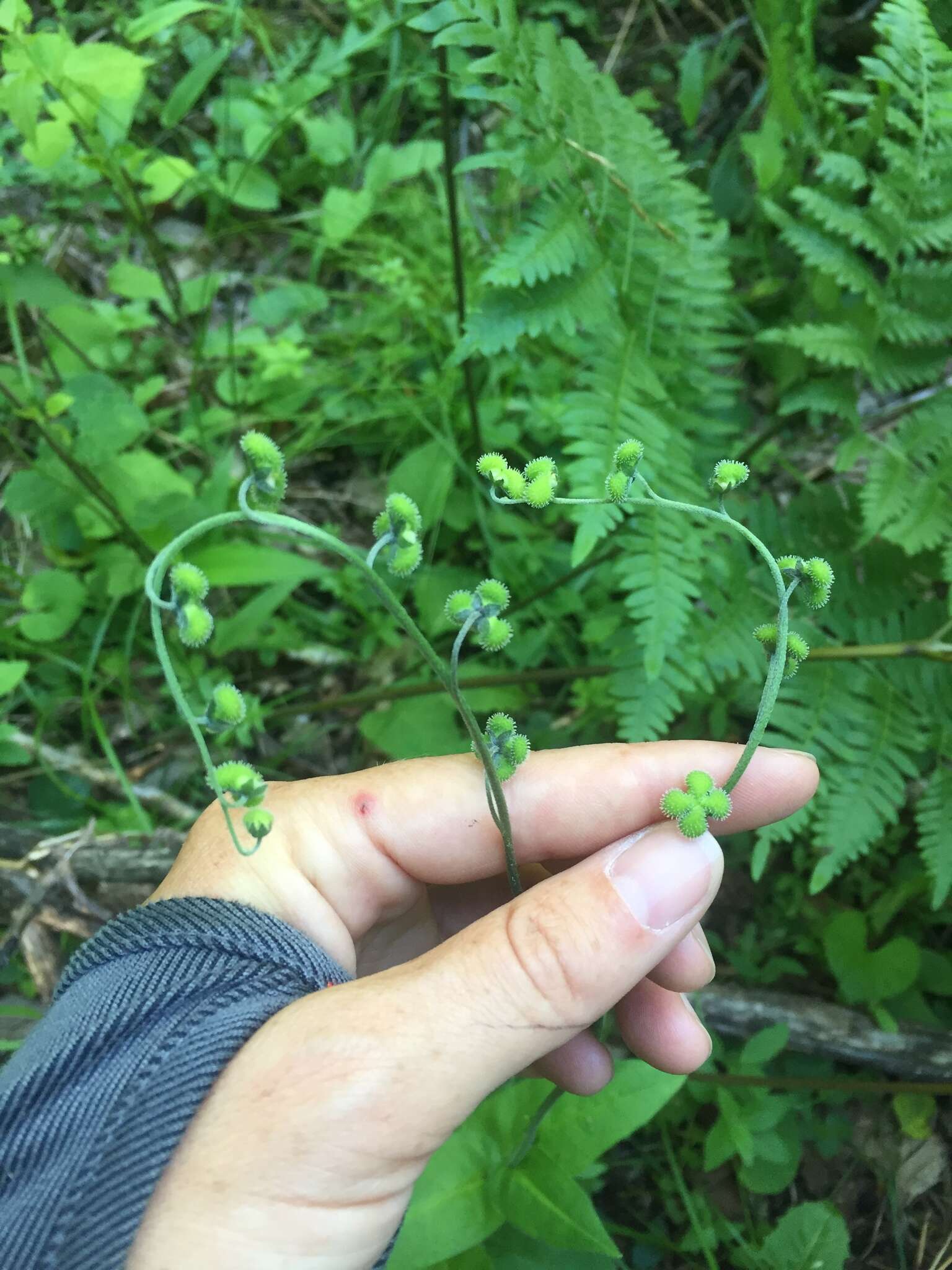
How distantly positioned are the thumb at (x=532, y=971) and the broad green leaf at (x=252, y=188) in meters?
3.47

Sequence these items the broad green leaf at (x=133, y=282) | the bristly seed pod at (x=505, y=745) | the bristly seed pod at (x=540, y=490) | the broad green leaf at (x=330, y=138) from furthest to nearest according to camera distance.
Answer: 1. the broad green leaf at (x=330, y=138)
2. the broad green leaf at (x=133, y=282)
3. the bristly seed pod at (x=505, y=745)
4. the bristly seed pod at (x=540, y=490)

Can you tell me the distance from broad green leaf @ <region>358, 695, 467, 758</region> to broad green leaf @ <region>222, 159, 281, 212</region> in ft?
7.94

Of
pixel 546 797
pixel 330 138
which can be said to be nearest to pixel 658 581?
pixel 546 797

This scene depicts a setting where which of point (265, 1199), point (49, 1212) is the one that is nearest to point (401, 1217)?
point (265, 1199)

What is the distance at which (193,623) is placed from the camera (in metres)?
1.15

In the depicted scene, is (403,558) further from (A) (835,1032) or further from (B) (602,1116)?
(A) (835,1032)

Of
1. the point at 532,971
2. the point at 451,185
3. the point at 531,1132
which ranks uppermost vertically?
the point at 451,185

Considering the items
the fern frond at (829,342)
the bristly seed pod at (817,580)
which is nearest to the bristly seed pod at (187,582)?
the bristly seed pod at (817,580)

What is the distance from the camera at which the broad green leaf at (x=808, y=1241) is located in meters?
2.12

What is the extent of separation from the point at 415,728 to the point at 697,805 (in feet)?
4.84

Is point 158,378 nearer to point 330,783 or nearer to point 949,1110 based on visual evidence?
point 330,783

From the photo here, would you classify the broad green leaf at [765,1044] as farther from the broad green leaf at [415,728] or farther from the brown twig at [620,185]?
the brown twig at [620,185]

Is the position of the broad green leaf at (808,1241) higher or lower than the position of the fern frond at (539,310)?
lower

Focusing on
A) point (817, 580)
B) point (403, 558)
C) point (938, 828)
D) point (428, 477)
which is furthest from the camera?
point (428, 477)
